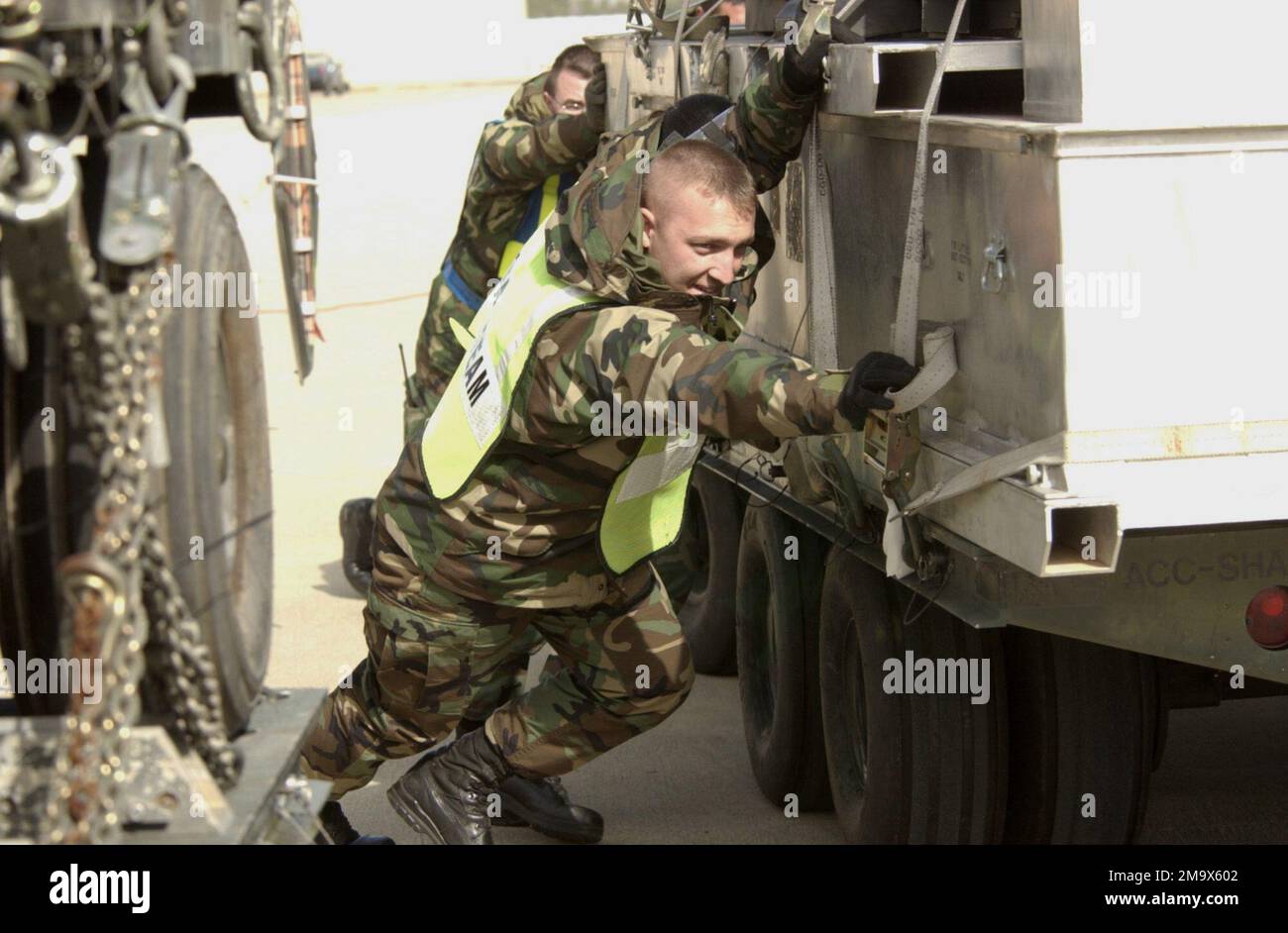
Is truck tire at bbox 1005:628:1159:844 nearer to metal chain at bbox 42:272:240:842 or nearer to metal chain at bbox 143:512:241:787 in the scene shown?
metal chain at bbox 143:512:241:787

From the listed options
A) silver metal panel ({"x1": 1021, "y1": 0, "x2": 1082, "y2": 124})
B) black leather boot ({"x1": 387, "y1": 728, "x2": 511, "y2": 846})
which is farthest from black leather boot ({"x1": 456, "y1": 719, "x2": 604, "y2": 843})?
silver metal panel ({"x1": 1021, "y1": 0, "x2": 1082, "y2": 124})

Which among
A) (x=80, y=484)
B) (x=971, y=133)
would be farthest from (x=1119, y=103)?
(x=80, y=484)

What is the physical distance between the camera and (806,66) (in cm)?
424

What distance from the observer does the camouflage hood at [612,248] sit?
13.0 ft

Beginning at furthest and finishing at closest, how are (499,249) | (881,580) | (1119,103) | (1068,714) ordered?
(499,249)
(881,580)
(1068,714)
(1119,103)

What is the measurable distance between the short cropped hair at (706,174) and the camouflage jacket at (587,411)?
0.19 ft

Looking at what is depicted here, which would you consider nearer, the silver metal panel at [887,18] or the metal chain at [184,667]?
the metal chain at [184,667]

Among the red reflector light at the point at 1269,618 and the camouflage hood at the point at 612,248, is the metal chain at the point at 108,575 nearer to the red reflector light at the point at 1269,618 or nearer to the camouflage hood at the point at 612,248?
the camouflage hood at the point at 612,248

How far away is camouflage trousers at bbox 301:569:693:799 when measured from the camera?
14.6ft

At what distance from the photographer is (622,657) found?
454 centimetres

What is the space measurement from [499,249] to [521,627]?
245cm

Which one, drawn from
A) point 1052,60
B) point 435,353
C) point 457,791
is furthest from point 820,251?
point 435,353

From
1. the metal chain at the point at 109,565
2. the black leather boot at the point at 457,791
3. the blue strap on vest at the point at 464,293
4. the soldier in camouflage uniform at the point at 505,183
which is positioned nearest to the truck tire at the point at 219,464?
the metal chain at the point at 109,565

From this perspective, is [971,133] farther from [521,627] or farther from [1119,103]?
[521,627]
